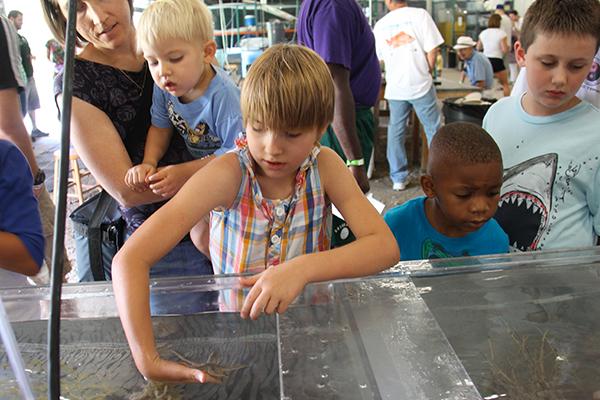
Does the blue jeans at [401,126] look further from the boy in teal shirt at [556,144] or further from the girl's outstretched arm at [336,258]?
the girl's outstretched arm at [336,258]

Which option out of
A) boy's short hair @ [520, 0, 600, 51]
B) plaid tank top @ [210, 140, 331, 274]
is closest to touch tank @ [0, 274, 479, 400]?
plaid tank top @ [210, 140, 331, 274]

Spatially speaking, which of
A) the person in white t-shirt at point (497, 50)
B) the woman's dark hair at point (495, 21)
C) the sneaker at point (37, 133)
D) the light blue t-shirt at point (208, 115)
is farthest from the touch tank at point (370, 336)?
the woman's dark hair at point (495, 21)

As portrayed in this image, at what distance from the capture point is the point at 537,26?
1.18 metres

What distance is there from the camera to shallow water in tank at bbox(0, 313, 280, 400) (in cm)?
69

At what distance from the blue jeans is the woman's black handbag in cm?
295

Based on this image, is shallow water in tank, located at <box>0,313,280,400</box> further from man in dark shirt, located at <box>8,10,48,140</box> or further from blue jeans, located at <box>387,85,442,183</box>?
blue jeans, located at <box>387,85,442,183</box>

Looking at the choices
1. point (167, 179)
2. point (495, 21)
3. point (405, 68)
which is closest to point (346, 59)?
point (167, 179)

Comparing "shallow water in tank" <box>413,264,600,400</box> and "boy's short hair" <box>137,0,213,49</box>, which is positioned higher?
"boy's short hair" <box>137,0,213,49</box>

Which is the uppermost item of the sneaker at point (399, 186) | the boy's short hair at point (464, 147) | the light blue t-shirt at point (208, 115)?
the light blue t-shirt at point (208, 115)

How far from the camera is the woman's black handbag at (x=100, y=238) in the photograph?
4.11ft

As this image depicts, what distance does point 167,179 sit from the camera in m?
1.03

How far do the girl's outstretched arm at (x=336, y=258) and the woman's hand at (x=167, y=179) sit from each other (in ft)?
0.98

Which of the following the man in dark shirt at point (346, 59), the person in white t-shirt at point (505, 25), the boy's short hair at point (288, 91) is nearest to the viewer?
the boy's short hair at point (288, 91)

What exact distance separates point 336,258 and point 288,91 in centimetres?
27
